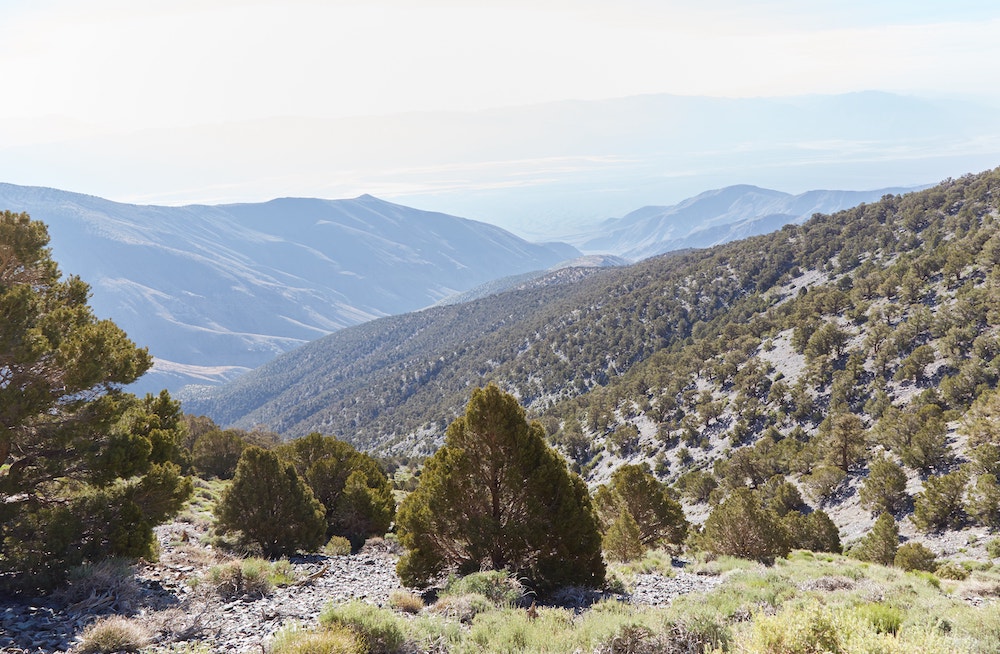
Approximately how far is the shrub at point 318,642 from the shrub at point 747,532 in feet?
67.7

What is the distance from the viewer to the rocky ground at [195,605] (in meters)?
9.22

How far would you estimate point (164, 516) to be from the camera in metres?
14.4

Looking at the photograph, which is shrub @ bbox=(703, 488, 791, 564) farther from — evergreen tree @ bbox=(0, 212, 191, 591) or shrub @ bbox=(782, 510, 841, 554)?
evergreen tree @ bbox=(0, 212, 191, 591)

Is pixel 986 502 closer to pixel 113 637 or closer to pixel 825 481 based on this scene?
pixel 825 481

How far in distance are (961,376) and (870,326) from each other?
23406mm

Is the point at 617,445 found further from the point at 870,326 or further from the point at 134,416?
the point at 134,416

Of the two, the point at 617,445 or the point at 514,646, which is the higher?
the point at 514,646

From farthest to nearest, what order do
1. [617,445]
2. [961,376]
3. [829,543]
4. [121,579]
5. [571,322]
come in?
[571,322] → [617,445] → [961,376] → [829,543] → [121,579]

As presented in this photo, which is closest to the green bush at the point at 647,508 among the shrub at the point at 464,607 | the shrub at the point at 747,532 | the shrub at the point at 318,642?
the shrub at the point at 747,532

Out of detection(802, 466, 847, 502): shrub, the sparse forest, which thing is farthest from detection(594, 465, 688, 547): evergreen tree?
detection(802, 466, 847, 502): shrub

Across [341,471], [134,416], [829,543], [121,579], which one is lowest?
[829,543]

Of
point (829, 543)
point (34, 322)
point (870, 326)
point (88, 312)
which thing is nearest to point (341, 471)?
point (88, 312)

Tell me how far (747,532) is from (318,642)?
22.0m

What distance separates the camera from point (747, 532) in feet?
77.7
